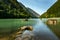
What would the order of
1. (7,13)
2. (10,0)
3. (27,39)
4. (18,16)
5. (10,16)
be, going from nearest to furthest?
(27,39) < (7,13) < (10,16) < (18,16) < (10,0)

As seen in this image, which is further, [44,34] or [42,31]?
[42,31]

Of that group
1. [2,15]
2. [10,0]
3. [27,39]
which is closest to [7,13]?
[2,15]

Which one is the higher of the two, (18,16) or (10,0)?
(10,0)

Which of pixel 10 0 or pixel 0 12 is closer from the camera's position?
pixel 0 12

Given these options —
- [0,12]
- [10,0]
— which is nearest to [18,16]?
[0,12]

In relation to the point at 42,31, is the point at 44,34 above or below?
above

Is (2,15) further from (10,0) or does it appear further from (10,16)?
(10,0)

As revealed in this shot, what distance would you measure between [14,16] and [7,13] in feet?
43.0

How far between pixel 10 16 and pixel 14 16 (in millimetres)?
5285

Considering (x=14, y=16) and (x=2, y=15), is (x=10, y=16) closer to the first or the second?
(x=14, y=16)

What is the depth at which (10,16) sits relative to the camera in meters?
120

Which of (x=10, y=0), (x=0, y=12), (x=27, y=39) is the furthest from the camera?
(x=10, y=0)

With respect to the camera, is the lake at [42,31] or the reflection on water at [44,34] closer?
the reflection on water at [44,34]

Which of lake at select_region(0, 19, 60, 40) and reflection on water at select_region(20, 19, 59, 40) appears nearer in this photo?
reflection on water at select_region(20, 19, 59, 40)
